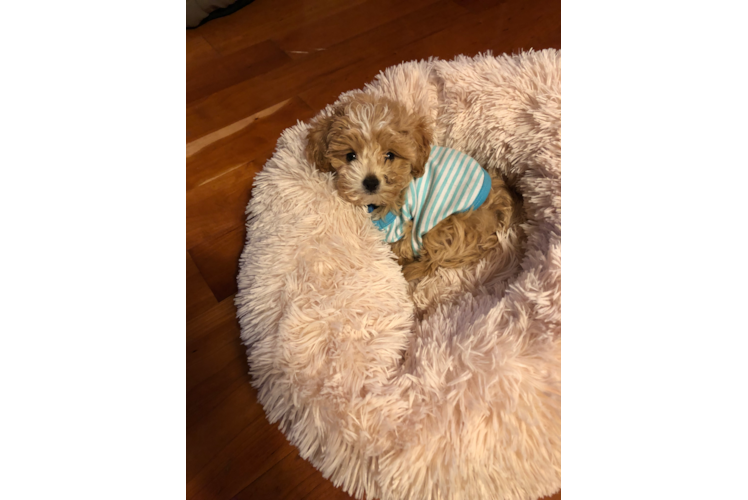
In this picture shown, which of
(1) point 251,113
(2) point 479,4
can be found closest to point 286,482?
(1) point 251,113

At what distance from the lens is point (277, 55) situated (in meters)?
1.68

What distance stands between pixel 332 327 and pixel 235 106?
1.04 meters

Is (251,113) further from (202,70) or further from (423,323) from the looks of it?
(423,323)

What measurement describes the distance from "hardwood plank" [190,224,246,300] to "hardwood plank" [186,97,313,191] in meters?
0.24

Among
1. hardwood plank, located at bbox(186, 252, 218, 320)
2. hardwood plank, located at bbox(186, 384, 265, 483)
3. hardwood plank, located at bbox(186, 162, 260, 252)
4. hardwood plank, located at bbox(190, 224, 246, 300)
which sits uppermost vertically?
hardwood plank, located at bbox(186, 162, 260, 252)

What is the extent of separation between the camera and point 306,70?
5.31ft

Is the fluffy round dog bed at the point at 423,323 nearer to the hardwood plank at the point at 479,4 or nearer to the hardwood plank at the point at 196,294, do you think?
the hardwood plank at the point at 196,294

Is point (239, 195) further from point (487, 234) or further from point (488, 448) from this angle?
point (488, 448)

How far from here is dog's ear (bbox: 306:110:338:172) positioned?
3.46ft

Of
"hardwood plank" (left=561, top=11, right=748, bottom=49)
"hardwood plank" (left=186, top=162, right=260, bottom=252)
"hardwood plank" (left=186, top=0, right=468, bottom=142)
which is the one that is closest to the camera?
"hardwood plank" (left=561, top=11, right=748, bottom=49)

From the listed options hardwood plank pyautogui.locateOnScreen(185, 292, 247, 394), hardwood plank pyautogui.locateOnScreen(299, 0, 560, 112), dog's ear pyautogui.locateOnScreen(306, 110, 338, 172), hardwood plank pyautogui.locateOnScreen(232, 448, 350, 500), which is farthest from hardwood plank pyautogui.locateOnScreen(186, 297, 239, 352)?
hardwood plank pyautogui.locateOnScreen(299, 0, 560, 112)

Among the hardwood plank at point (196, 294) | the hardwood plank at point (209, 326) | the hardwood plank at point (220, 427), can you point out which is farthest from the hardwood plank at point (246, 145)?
the hardwood plank at point (220, 427)

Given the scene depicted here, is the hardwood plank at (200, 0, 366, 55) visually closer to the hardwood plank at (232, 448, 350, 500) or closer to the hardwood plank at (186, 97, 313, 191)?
the hardwood plank at (186, 97, 313, 191)
